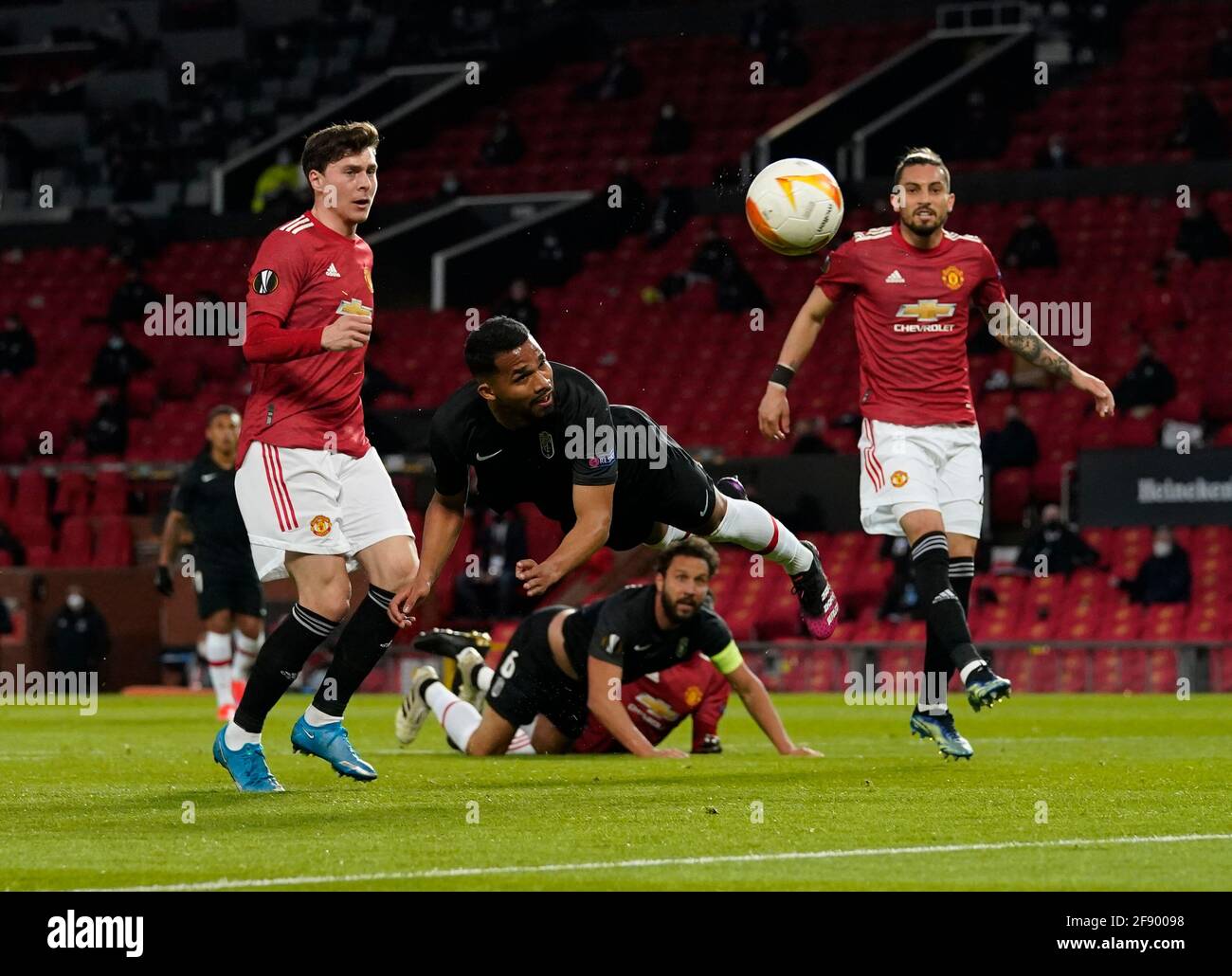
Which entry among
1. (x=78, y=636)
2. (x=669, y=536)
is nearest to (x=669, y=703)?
(x=669, y=536)

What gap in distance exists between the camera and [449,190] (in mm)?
30516

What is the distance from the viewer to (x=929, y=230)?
9.52 meters

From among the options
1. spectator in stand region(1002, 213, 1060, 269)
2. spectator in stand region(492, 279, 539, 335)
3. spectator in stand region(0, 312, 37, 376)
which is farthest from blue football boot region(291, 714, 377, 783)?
spectator in stand region(0, 312, 37, 376)

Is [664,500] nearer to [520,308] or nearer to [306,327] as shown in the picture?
[306,327]

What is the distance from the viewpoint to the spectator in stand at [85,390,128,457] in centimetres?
2561

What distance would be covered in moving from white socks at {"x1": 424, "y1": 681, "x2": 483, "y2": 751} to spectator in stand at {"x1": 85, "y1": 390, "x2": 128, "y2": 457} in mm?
15363

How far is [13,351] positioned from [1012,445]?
45.8 feet

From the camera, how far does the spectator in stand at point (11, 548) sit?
23234 millimetres

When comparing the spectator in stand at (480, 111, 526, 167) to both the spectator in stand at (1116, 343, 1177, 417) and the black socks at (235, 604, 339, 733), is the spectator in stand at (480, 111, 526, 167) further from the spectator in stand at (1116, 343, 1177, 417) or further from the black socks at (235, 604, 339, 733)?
the black socks at (235, 604, 339, 733)

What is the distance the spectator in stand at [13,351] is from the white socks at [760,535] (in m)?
20.9

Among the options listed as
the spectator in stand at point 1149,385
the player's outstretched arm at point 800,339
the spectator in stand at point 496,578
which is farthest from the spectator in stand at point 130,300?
the player's outstretched arm at point 800,339
